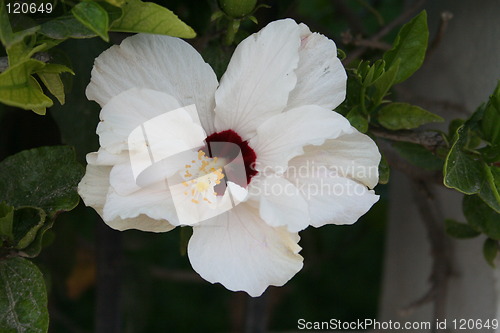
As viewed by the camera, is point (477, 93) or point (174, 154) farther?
point (477, 93)

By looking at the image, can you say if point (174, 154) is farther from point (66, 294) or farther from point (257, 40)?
point (66, 294)

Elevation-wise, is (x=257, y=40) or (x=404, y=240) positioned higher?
(x=257, y=40)

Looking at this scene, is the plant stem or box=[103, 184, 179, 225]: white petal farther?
the plant stem

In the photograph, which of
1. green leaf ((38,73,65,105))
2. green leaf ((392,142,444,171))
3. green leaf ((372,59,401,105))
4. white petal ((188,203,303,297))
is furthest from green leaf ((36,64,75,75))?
green leaf ((392,142,444,171))

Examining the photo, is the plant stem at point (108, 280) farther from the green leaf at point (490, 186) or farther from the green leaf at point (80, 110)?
the green leaf at point (490, 186)

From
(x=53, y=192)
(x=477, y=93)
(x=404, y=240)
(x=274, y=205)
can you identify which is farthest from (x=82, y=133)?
(x=404, y=240)

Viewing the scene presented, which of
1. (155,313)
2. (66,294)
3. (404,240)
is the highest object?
(404,240)

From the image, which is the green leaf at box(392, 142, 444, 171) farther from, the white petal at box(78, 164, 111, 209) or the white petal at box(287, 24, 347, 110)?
the white petal at box(78, 164, 111, 209)
